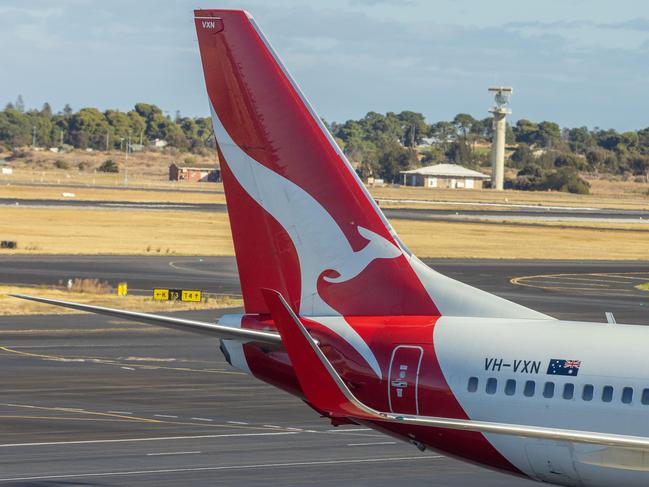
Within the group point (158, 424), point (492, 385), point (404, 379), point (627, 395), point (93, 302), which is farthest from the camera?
point (93, 302)

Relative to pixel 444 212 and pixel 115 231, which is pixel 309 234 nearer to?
pixel 115 231

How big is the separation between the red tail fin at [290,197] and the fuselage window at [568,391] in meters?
3.22

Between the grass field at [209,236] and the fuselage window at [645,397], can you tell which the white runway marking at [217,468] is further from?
the grass field at [209,236]

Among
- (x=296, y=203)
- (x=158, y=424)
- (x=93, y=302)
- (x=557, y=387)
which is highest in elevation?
(x=296, y=203)

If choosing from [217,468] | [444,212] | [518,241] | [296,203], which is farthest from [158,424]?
[444,212]

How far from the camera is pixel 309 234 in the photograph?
23328mm

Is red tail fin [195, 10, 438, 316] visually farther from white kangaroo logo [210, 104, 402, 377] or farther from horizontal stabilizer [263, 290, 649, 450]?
horizontal stabilizer [263, 290, 649, 450]

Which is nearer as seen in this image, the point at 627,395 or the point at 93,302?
the point at 627,395

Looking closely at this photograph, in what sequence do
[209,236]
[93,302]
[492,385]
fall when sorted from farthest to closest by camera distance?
[209,236] → [93,302] → [492,385]

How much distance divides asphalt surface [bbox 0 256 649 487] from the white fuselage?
5668 millimetres

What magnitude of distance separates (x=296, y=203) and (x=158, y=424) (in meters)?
12.4

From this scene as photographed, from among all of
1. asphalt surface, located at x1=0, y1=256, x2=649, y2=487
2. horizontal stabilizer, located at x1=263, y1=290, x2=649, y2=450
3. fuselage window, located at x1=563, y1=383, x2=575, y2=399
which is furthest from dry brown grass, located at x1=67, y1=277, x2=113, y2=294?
fuselage window, located at x1=563, y1=383, x2=575, y2=399

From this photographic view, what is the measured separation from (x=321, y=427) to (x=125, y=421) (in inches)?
203

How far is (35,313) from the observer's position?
63.7 metres
